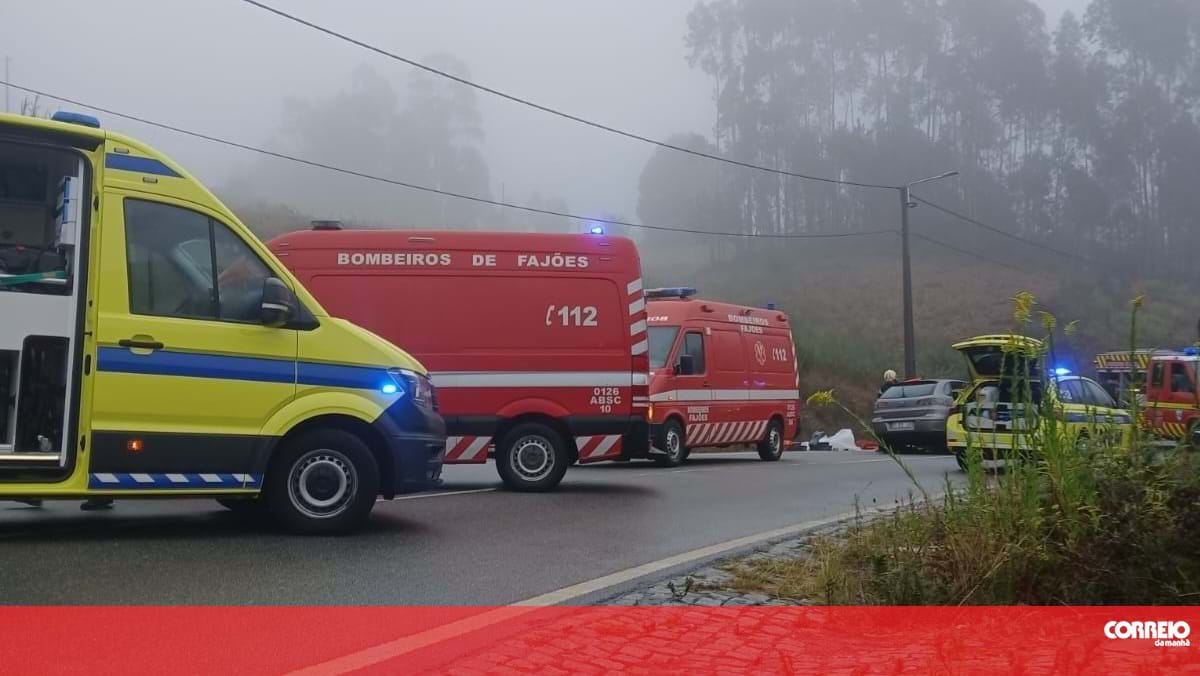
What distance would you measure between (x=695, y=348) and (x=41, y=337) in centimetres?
1108

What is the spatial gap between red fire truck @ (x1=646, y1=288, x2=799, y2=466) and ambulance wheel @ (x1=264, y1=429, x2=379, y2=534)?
8211mm

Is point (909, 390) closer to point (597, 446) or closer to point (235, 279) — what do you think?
point (597, 446)

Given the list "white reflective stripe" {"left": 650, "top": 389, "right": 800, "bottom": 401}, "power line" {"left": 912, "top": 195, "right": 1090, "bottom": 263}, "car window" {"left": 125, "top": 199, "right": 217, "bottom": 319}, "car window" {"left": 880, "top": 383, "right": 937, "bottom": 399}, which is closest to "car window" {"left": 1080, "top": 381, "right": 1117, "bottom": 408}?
"car window" {"left": 125, "top": 199, "right": 217, "bottom": 319}

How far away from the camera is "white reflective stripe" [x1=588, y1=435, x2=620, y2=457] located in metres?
10.6

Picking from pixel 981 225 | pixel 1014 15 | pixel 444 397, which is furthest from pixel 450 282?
pixel 1014 15

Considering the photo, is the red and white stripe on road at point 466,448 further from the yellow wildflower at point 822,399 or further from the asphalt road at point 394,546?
the yellow wildflower at point 822,399

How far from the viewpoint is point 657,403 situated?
15125 millimetres

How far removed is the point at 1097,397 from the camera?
5.34m

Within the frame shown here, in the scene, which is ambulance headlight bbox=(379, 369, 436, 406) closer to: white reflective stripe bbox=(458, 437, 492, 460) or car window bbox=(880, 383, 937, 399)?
white reflective stripe bbox=(458, 437, 492, 460)

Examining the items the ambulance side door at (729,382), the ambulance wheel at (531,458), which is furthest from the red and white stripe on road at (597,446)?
the ambulance side door at (729,382)

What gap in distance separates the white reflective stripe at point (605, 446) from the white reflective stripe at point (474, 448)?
1.14m

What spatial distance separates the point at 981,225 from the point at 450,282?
159 ft

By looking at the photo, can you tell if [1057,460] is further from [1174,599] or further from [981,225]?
[981,225]

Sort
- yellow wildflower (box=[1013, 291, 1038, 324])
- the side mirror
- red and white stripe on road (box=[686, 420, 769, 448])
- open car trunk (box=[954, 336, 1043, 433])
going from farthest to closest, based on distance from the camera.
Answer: red and white stripe on road (box=[686, 420, 769, 448])
the side mirror
yellow wildflower (box=[1013, 291, 1038, 324])
open car trunk (box=[954, 336, 1043, 433])
